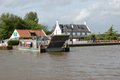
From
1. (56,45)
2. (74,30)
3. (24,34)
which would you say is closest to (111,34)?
(74,30)

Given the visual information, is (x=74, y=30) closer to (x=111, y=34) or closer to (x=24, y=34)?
(x=111, y=34)

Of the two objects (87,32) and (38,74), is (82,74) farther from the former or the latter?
(87,32)

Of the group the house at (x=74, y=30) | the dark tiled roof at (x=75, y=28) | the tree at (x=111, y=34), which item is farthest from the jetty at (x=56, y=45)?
the dark tiled roof at (x=75, y=28)

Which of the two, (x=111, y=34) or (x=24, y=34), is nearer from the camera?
(x=24, y=34)

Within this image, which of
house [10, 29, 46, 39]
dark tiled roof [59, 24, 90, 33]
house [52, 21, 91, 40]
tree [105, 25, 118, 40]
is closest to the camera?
house [10, 29, 46, 39]

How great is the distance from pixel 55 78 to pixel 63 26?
100080mm

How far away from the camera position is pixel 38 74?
24719 millimetres

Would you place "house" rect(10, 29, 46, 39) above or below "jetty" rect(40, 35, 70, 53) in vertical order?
above

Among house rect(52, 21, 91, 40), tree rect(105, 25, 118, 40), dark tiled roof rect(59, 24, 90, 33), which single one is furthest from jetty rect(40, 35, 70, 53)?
dark tiled roof rect(59, 24, 90, 33)

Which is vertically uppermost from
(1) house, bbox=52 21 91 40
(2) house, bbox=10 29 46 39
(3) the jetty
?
(1) house, bbox=52 21 91 40

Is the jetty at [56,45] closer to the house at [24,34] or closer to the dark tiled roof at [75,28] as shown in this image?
the house at [24,34]

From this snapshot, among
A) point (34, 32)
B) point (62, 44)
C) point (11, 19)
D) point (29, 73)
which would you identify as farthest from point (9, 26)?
point (29, 73)

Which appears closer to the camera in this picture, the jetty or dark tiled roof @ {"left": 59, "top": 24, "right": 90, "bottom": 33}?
the jetty

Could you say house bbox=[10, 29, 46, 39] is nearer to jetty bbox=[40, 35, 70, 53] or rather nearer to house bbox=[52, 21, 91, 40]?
house bbox=[52, 21, 91, 40]
